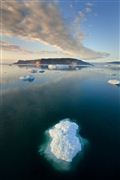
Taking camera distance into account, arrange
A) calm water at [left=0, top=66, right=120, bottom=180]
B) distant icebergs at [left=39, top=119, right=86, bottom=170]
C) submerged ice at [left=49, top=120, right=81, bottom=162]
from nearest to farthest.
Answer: calm water at [left=0, top=66, right=120, bottom=180]
distant icebergs at [left=39, top=119, right=86, bottom=170]
submerged ice at [left=49, top=120, right=81, bottom=162]

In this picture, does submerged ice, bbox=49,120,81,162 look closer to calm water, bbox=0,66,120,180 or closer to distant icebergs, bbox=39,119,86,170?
distant icebergs, bbox=39,119,86,170

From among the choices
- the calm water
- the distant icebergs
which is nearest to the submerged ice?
the distant icebergs

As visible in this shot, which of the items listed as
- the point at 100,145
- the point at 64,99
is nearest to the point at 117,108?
the point at 64,99

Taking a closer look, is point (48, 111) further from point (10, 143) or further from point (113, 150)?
point (113, 150)

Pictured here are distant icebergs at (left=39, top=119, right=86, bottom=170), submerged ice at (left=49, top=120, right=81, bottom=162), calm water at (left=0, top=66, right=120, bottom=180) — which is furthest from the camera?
submerged ice at (left=49, top=120, right=81, bottom=162)

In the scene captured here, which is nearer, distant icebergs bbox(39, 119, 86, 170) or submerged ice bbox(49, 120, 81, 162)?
distant icebergs bbox(39, 119, 86, 170)

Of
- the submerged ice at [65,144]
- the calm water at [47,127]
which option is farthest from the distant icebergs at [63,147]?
the calm water at [47,127]

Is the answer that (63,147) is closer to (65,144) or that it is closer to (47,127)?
(65,144)
